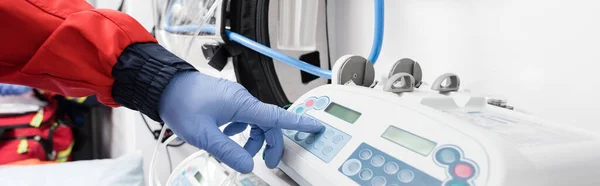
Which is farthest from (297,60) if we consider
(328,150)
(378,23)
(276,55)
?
(328,150)

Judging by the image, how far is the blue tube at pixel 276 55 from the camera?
36.4 inches

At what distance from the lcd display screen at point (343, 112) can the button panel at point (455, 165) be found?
15cm

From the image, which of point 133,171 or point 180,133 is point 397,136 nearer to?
point 180,133

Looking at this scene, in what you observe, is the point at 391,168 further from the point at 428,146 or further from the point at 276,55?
the point at 276,55

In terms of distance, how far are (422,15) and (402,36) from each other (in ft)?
0.25

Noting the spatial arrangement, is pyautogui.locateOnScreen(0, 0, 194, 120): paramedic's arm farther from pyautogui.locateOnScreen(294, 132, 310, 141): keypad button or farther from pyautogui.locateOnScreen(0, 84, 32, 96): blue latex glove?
pyautogui.locateOnScreen(0, 84, 32, 96): blue latex glove

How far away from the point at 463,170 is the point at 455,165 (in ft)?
0.03

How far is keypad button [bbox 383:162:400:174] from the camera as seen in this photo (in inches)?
18.0

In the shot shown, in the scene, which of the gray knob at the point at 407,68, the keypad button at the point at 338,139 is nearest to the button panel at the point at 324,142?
the keypad button at the point at 338,139

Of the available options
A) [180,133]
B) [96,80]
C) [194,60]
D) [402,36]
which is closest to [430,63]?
[402,36]

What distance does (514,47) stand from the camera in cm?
76

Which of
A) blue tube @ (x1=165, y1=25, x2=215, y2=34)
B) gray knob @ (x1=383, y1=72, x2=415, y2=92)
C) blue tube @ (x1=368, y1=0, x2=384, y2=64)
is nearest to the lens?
gray knob @ (x1=383, y1=72, x2=415, y2=92)

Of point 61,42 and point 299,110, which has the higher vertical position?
point 61,42

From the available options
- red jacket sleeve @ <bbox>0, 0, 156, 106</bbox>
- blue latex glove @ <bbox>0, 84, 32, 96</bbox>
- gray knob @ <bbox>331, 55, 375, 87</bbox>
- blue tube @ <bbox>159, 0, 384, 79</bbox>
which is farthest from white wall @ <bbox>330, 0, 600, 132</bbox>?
blue latex glove @ <bbox>0, 84, 32, 96</bbox>
